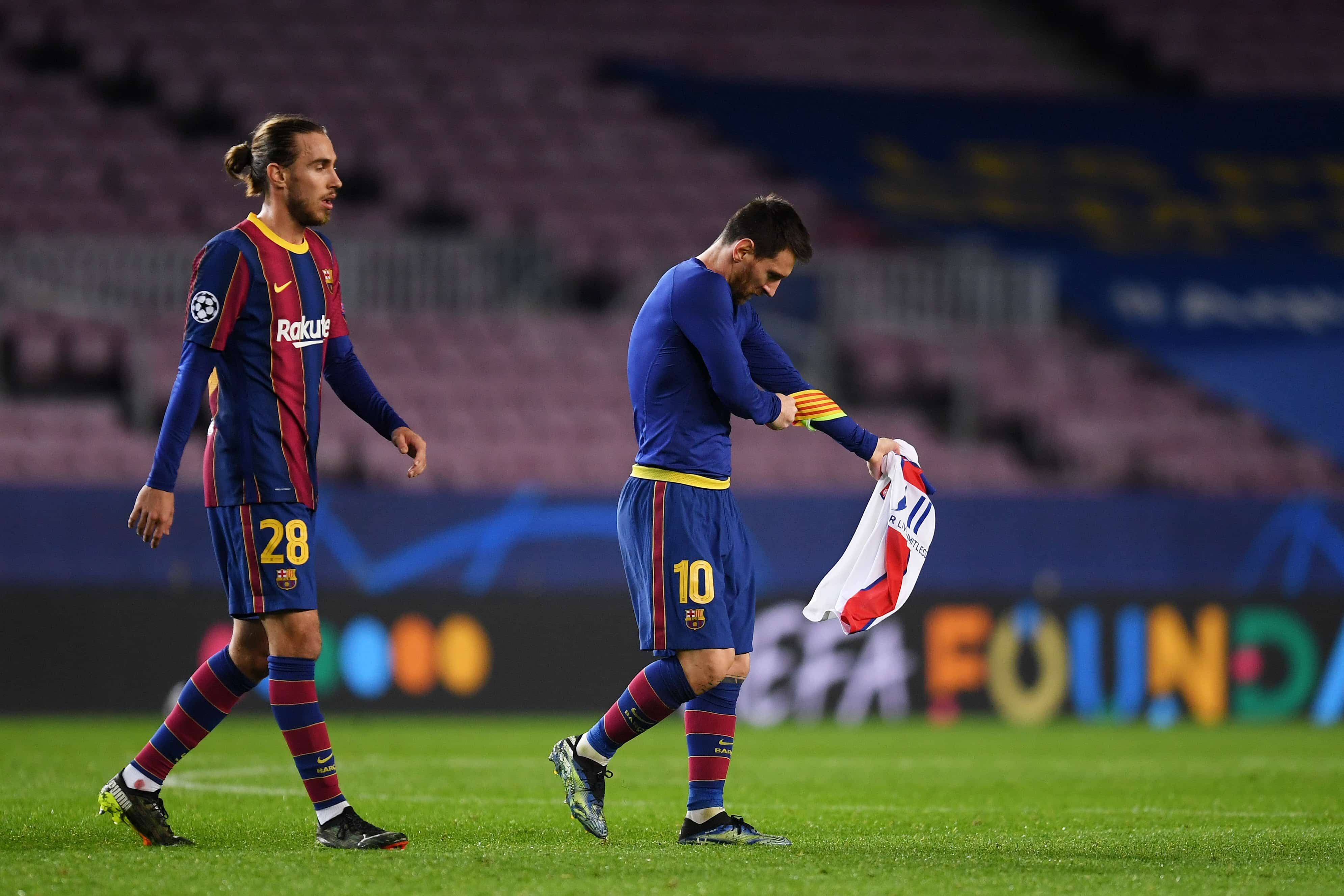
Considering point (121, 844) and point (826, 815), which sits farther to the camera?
point (826, 815)

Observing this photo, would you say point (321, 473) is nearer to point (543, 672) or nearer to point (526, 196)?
point (543, 672)

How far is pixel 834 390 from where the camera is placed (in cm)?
1617

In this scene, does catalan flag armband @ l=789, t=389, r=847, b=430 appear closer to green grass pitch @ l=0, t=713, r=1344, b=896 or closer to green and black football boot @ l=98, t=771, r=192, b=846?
green grass pitch @ l=0, t=713, r=1344, b=896

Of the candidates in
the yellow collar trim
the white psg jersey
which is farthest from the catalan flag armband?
the yellow collar trim

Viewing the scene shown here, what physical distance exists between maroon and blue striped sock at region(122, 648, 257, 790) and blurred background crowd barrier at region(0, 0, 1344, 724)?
21.9ft

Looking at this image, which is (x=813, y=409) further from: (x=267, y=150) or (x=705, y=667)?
(x=267, y=150)

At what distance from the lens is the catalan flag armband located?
5.55 meters

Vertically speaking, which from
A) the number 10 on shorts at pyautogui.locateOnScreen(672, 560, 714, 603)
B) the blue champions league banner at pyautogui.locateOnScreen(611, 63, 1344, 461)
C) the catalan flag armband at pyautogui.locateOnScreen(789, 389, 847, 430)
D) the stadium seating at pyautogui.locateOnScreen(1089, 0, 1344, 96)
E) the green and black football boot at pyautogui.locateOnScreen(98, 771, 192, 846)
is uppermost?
the stadium seating at pyautogui.locateOnScreen(1089, 0, 1344, 96)

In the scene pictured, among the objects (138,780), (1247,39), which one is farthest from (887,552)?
(1247,39)

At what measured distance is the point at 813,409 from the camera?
5.57m

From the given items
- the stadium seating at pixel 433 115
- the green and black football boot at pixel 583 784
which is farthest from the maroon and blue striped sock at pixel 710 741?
the stadium seating at pixel 433 115

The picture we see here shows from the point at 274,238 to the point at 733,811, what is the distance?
2627 millimetres

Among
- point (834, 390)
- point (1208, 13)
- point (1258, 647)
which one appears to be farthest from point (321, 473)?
point (1208, 13)

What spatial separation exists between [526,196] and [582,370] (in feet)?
10.4
